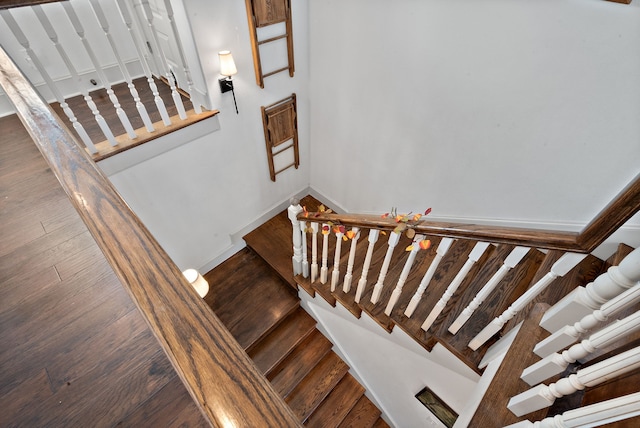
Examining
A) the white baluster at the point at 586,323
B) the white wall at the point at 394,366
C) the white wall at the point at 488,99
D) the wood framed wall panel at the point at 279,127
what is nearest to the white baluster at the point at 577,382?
the white baluster at the point at 586,323

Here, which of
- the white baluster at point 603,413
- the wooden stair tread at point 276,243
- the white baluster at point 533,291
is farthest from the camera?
the wooden stair tread at point 276,243

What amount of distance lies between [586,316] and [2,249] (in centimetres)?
227

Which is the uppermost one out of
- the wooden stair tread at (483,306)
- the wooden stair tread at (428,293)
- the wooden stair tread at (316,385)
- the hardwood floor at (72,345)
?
the hardwood floor at (72,345)

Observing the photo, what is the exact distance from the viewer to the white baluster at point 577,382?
2.40ft

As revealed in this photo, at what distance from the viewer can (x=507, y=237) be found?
1.12 m

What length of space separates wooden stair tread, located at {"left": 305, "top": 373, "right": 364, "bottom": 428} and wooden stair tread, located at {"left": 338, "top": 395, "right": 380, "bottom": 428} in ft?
0.25

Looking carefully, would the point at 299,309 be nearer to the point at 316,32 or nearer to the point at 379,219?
the point at 379,219

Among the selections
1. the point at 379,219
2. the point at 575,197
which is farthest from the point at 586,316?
the point at 575,197

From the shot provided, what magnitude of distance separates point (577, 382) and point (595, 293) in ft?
0.92

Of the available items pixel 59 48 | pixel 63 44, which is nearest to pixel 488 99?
pixel 59 48

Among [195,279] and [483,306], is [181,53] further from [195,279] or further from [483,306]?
[483,306]

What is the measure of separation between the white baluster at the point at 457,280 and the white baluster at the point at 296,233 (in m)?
1.04

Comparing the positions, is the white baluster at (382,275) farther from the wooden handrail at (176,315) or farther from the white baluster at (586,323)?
the wooden handrail at (176,315)

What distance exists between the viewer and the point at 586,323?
3.05 ft
